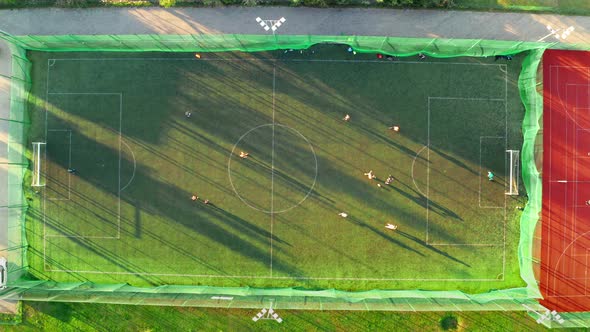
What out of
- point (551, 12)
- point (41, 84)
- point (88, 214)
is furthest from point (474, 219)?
point (41, 84)

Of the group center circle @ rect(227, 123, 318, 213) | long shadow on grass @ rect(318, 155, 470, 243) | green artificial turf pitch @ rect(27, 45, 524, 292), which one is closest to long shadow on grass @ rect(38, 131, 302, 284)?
green artificial turf pitch @ rect(27, 45, 524, 292)

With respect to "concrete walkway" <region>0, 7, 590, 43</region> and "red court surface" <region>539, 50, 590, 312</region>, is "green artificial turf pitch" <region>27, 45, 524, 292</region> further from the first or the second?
"red court surface" <region>539, 50, 590, 312</region>

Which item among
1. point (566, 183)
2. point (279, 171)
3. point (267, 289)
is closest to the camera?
point (267, 289)

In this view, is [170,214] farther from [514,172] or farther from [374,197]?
[514,172]

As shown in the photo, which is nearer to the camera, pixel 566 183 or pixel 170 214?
pixel 566 183

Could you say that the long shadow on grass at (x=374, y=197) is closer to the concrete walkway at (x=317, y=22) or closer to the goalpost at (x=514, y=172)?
the goalpost at (x=514, y=172)

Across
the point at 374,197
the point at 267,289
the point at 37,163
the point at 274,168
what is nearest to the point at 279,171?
the point at 274,168
